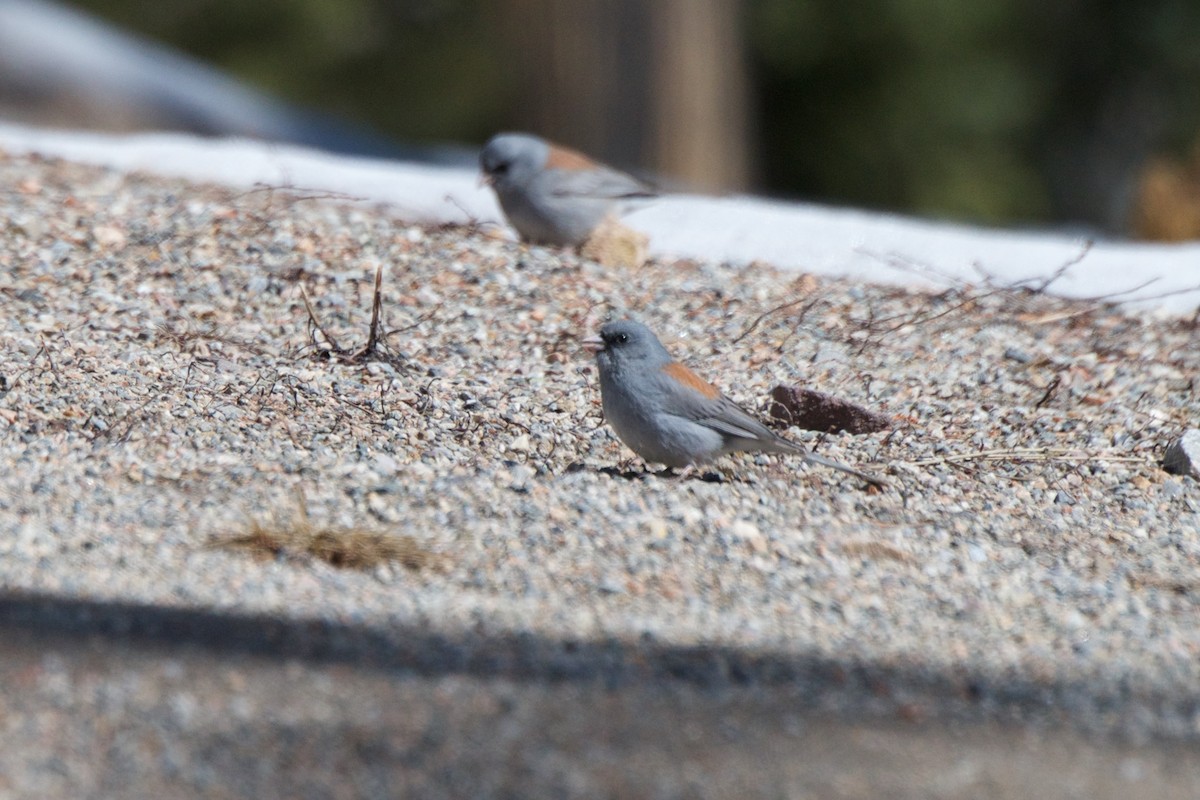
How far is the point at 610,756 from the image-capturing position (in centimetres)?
245

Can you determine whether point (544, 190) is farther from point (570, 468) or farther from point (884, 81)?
point (884, 81)

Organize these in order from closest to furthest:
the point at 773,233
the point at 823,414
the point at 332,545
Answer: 1. the point at 332,545
2. the point at 823,414
3. the point at 773,233

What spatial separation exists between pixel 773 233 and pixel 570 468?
2918 millimetres

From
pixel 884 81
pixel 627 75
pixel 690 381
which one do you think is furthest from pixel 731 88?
pixel 690 381

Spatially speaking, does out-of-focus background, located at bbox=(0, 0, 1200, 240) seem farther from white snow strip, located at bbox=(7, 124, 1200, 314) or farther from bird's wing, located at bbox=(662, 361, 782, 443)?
bird's wing, located at bbox=(662, 361, 782, 443)

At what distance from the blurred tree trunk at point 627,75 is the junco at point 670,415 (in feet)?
19.1

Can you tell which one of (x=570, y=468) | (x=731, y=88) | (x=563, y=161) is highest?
(x=731, y=88)

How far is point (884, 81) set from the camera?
11.8 meters

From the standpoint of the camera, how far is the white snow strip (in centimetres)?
610

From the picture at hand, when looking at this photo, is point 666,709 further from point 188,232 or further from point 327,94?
point 327,94

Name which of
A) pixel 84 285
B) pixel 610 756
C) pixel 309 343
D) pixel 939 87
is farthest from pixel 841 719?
pixel 939 87

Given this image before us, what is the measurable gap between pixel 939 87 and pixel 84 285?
27.6 ft

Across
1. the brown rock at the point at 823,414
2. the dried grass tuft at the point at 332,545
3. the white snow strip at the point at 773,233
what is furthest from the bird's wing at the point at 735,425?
the white snow strip at the point at 773,233

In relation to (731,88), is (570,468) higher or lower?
lower
